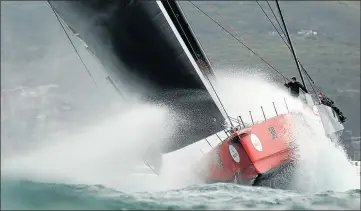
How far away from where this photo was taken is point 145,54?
59.0 feet

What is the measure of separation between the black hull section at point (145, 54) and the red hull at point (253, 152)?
1431 millimetres

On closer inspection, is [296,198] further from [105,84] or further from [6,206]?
[105,84]

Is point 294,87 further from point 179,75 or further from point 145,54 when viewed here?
point 145,54

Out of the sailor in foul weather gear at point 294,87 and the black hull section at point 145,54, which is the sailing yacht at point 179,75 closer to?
the black hull section at point 145,54

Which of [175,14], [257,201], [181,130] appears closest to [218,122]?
[181,130]

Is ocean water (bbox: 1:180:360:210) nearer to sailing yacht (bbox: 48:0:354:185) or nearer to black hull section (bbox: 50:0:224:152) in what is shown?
sailing yacht (bbox: 48:0:354:185)

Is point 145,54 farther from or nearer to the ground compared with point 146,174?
farther from the ground

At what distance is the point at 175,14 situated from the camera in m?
18.1

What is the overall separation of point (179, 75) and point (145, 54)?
948 mm

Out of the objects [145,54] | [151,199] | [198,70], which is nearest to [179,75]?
[198,70]

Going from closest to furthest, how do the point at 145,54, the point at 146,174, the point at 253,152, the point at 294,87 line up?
the point at 253,152, the point at 145,54, the point at 294,87, the point at 146,174

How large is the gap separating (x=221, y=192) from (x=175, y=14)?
5.34 meters

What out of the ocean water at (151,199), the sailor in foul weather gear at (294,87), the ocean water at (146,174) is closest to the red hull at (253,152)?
the ocean water at (146,174)

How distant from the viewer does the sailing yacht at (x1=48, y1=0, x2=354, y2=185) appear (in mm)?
16797
